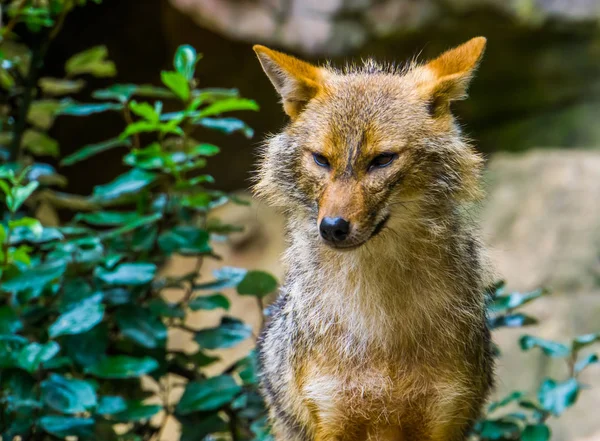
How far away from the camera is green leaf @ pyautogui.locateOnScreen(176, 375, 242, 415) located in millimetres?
3203

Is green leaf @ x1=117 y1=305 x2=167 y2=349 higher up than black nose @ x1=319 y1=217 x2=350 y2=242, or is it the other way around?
black nose @ x1=319 y1=217 x2=350 y2=242

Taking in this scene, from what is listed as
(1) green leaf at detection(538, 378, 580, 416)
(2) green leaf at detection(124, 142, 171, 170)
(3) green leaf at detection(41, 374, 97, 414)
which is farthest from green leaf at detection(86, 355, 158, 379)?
(1) green leaf at detection(538, 378, 580, 416)

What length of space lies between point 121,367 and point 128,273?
1.25ft

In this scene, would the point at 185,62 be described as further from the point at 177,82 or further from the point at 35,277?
the point at 35,277

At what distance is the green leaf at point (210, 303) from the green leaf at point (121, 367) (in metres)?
0.42

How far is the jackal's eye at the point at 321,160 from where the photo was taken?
8.09 feet

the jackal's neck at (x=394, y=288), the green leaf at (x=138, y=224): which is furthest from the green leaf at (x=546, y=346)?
the green leaf at (x=138, y=224)

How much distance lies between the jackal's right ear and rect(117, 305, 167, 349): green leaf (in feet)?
3.77

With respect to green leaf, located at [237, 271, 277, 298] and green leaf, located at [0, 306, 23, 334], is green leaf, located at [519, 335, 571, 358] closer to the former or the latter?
green leaf, located at [237, 271, 277, 298]

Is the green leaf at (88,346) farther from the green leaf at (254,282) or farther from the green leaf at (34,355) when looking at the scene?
the green leaf at (254,282)

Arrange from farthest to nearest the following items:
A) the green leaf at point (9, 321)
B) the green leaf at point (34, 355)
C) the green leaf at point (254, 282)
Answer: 1. the green leaf at point (254, 282)
2. the green leaf at point (9, 321)
3. the green leaf at point (34, 355)

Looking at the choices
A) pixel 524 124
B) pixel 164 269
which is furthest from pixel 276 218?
pixel 524 124

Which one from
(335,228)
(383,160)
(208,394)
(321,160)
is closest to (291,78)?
(321,160)

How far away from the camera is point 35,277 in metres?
2.91
